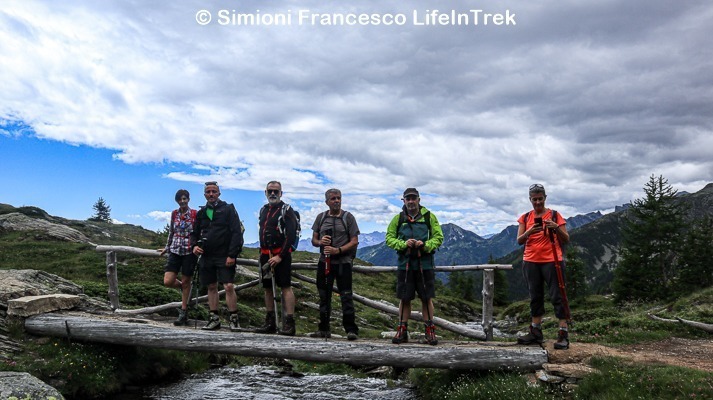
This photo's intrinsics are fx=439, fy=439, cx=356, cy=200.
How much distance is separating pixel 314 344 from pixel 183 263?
13.7ft

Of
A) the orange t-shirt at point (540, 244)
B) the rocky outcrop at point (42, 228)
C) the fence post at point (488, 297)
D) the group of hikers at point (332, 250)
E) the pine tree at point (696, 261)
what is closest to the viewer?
the orange t-shirt at point (540, 244)

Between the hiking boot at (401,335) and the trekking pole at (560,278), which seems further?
the hiking boot at (401,335)

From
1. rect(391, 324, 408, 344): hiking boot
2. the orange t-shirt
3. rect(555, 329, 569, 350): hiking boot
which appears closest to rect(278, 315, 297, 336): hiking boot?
rect(391, 324, 408, 344): hiking boot

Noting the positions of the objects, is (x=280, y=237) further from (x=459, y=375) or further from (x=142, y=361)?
(x=142, y=361)

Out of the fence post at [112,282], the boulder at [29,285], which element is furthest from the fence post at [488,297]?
the boulder at [29,285]

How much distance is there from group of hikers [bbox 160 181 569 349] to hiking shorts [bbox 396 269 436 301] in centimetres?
2

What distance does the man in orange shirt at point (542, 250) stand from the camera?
29.8 feet

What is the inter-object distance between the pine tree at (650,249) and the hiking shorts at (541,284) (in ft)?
132

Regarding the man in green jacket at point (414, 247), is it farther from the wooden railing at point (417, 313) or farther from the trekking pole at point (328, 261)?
the trekking pole at point (328, 261)

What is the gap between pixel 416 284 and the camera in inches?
377

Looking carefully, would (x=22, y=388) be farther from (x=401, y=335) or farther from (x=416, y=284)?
(x=416, y=284)

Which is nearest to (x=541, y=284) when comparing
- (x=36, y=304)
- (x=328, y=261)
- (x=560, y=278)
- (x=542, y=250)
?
(x=560, y=278)

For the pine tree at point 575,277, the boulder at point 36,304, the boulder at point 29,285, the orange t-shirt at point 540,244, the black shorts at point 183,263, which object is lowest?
the pine tree at point 575,277

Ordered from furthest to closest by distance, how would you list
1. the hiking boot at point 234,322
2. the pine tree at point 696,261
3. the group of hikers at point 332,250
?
the pine tree at point 696,261
the hiking boot at point 234,322
the group of hikers at point 332,250
